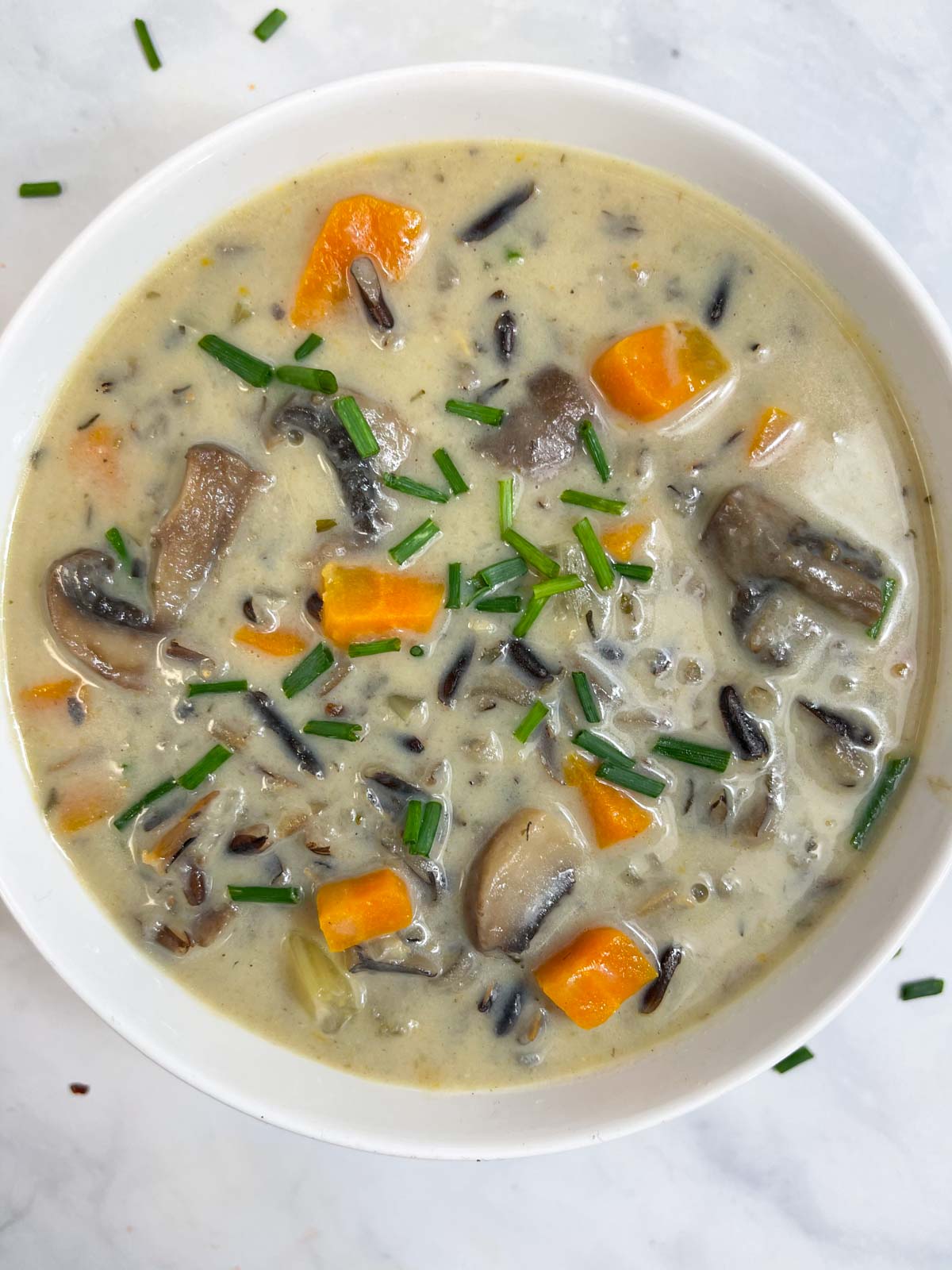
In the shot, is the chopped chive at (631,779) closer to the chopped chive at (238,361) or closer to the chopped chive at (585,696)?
the chopped chive at (585,696)

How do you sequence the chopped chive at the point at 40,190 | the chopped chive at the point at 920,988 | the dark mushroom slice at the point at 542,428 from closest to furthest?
the dark mushroom slice at the point at 542,428 < the chopped chive at the point at 40,190 < the chopped chive at the point at 920,988

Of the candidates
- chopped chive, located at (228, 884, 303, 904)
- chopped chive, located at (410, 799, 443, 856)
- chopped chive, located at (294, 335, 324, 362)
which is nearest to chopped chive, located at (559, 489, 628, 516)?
chopped chive, located at (294, 335, 324, 362)

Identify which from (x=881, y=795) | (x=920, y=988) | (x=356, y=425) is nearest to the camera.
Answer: (x=356, y=425)

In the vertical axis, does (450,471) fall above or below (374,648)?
above

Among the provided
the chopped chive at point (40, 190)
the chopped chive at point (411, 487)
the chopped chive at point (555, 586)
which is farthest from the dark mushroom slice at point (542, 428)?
the chopped chive at point (40, 190)

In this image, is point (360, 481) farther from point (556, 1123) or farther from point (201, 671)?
point (556, 1123)

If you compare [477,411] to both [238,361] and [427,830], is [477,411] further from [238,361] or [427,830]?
[427,830]

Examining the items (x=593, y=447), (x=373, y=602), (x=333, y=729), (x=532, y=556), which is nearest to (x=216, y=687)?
(x=333, y=729)
